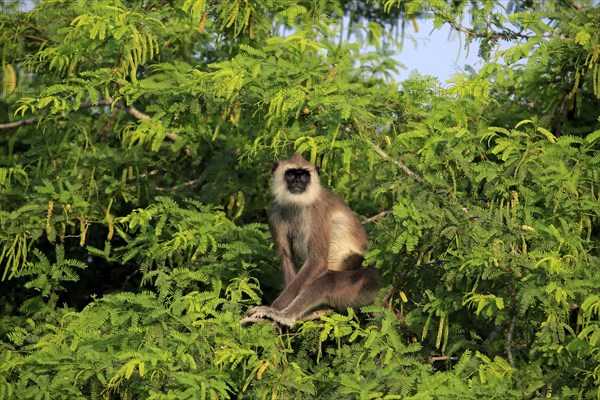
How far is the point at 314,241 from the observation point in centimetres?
782

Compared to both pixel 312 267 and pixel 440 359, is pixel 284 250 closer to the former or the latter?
pixel 312 267

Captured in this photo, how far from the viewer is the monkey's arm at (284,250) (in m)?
7.81

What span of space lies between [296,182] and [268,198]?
0.77 meters

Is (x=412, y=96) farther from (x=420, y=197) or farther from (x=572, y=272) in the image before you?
(x=572, y=272)

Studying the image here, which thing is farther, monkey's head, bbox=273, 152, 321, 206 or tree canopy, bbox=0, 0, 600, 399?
monkey's head, bbox=273, 152, 321, 206

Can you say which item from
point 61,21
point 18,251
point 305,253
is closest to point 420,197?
point 305,253

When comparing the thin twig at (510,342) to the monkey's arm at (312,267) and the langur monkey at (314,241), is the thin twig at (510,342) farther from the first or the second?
the monkey's arm at (312,267)

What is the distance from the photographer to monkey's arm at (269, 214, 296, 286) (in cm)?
781

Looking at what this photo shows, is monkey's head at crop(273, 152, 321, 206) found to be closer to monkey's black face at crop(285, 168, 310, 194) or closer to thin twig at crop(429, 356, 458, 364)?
monkey's black face at crop(285, 168, 310, 194)

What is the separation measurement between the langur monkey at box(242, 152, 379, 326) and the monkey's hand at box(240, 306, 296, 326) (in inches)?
7.4

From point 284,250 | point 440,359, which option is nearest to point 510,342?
point 440,359

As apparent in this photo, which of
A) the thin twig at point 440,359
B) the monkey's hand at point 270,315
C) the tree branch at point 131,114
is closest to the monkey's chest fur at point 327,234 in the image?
the monkey's hand at point 270,315

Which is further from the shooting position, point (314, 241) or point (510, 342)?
point (314, 241)

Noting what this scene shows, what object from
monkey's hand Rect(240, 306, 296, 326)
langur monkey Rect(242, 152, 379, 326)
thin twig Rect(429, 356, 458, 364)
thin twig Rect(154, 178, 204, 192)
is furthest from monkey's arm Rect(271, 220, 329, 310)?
thin twig Rect(429, 356, 458, 364)
